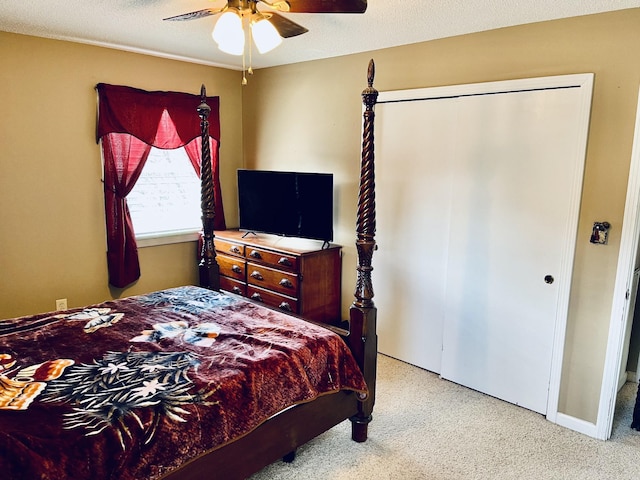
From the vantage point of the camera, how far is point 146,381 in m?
1.92

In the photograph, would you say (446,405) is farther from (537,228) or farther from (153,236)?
Answer: (153,236)

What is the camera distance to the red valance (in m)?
3.74

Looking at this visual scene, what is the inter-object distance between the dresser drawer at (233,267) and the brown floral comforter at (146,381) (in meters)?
1.28

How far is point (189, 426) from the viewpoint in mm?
1762

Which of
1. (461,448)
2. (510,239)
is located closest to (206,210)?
(510,239)

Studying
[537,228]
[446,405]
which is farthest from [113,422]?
[537,228]

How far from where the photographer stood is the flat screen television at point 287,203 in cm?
384

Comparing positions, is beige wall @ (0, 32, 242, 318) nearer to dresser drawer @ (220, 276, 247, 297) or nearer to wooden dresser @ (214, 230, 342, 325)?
dresser drawer @ (220, 276, 247, 297)

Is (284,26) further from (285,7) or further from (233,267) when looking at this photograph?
(233,267)

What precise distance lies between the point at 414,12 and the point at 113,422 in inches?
99.9

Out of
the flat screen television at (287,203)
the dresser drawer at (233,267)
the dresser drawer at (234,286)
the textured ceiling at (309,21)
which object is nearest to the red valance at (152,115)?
the textured ceiling at (309,21)

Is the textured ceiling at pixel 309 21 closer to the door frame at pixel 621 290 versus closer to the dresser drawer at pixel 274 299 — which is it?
the door frame at pixel 621 290

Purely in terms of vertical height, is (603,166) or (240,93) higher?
(240,93)

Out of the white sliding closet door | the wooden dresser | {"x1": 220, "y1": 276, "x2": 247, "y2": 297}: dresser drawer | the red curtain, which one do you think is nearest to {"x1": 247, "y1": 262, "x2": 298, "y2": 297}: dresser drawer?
the wooden dresser
